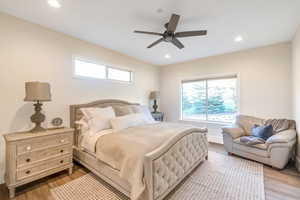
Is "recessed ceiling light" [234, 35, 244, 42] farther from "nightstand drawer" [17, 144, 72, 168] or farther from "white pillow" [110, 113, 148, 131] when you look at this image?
"nightstand drawer" [17, 144, 72, 168]

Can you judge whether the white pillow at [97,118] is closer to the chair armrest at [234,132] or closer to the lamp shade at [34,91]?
the lamp shade at [34,91]

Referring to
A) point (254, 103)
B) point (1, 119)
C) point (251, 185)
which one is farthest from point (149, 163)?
point (254, 103)

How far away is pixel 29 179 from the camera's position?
2.19 meters

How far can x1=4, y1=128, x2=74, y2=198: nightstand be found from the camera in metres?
2.06

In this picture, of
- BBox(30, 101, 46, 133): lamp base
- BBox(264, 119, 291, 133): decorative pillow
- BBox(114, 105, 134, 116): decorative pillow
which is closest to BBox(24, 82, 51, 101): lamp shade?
BBox(30, 101, 46, 133): lamp base

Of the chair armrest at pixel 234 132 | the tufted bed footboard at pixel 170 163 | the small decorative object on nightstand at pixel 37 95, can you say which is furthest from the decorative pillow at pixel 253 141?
the small decorative object on nightstand at pixel 37 95

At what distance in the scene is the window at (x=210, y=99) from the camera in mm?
4453

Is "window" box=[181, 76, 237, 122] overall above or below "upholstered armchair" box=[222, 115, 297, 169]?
above

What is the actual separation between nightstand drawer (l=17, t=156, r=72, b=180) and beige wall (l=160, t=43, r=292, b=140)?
13.8 ft

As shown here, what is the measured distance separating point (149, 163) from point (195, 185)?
1209 millimetres

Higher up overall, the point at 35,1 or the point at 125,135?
the point at 35,1

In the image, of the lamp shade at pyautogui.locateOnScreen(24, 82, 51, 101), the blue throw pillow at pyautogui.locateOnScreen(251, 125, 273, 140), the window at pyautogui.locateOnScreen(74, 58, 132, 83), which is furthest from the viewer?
the window at pyautogui.locateOnScreen(74, 58, 132, 83)

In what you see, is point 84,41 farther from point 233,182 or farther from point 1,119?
point 233,182

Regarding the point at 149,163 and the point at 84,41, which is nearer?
the point at 149,163
